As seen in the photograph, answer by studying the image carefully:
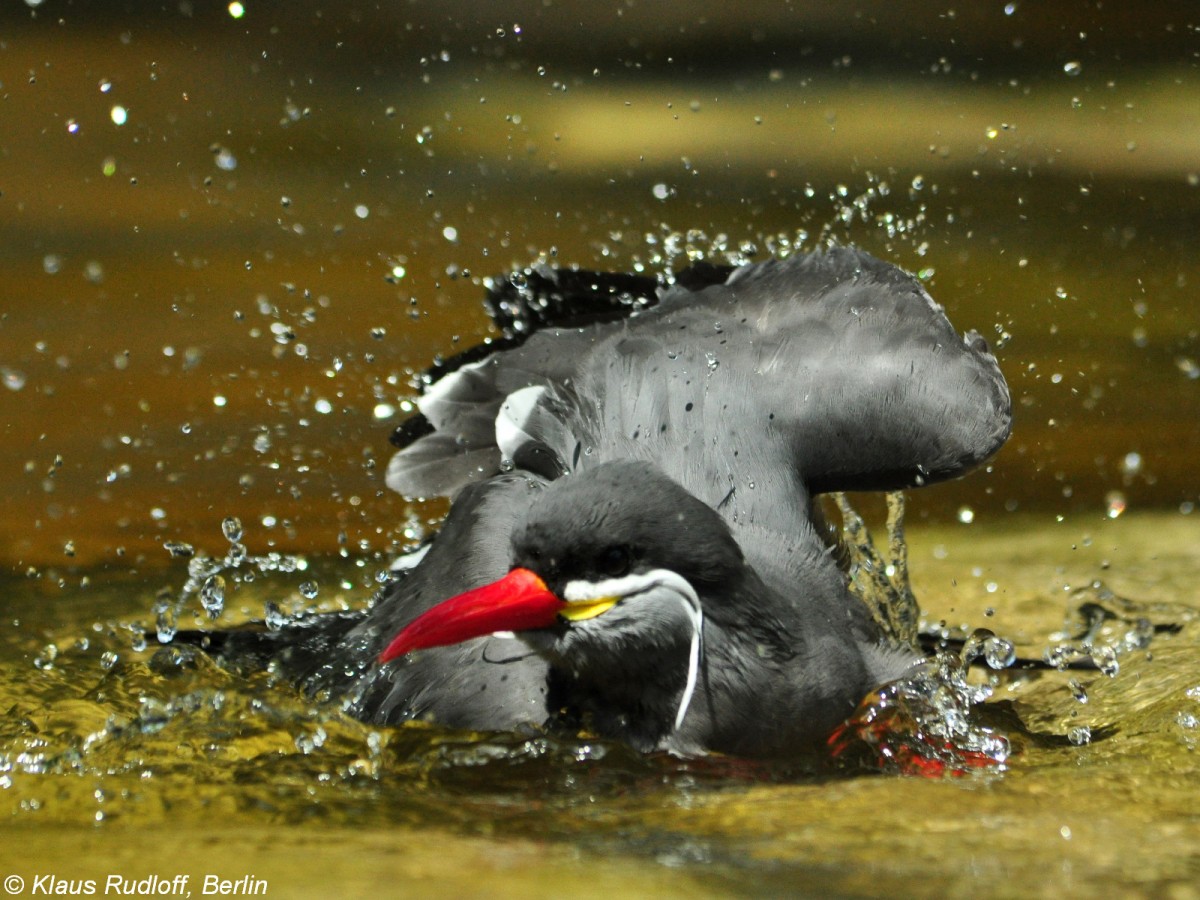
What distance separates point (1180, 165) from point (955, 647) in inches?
98.0

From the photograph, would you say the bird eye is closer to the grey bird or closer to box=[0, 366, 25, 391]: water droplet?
the grey bird

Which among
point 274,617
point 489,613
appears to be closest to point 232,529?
point 274,617

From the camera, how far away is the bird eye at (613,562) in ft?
7.62

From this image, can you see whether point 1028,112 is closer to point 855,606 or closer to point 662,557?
point 855,606

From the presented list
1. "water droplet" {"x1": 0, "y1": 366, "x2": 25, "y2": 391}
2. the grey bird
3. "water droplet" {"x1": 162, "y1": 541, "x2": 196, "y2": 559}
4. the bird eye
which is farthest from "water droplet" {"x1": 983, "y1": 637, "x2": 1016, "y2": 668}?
"water droplet" {"x1": 0, "y1": 366, "x2": 25, "y2": 391}

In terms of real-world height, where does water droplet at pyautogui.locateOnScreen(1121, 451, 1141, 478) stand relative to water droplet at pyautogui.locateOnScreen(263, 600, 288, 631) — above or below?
above

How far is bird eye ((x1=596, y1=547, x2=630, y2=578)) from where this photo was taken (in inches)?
91.4

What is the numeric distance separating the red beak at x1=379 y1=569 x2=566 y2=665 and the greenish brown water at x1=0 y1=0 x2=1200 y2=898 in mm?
1584

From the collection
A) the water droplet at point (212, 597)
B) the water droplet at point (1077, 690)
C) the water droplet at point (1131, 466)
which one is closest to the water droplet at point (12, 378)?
the water droplet at point (212, 597)

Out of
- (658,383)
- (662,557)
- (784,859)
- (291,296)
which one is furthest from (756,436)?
(291,296)

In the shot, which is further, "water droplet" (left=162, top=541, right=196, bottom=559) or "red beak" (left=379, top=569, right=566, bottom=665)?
"water droplet" (left=162, top=541, right=196, bottom=559)

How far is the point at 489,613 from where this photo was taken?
7.56 ft

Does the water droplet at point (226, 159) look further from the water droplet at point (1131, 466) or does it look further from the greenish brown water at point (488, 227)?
the water droplet at point (1131, 466)

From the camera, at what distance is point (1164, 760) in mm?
2402
